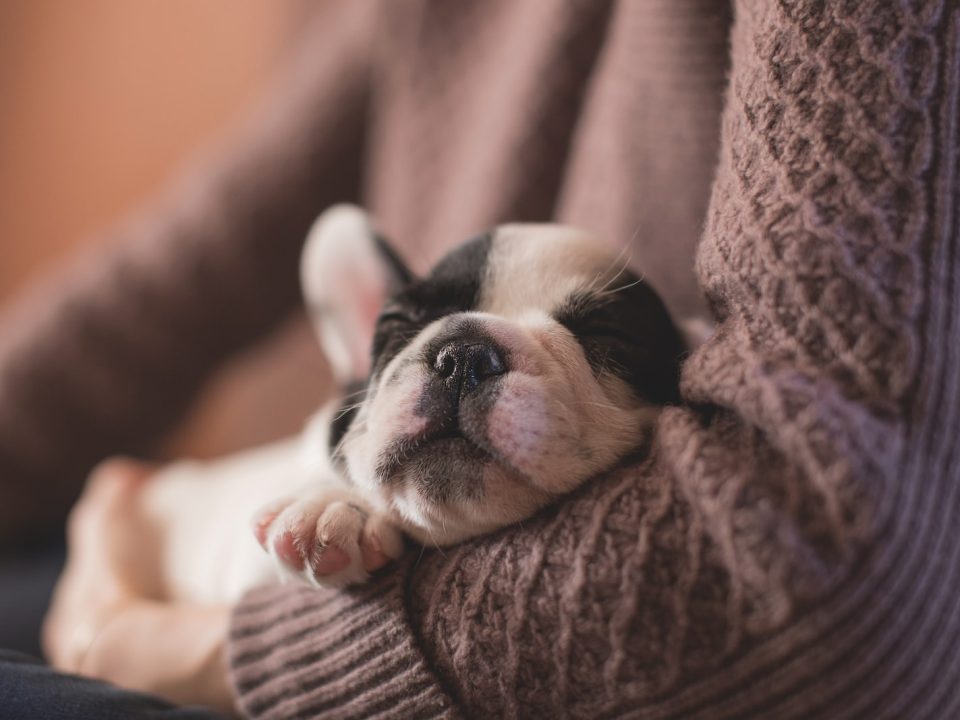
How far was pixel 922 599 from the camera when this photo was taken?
0.45m

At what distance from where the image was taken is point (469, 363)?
62cm

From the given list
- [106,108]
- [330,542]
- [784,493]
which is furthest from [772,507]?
A: [106,108]

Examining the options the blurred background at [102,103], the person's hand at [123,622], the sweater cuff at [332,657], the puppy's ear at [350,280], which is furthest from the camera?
the blurred background at [102,103]

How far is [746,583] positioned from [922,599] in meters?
0.10

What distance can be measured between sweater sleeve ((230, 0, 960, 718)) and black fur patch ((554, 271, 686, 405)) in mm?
120

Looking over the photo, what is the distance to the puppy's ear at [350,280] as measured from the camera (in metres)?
0.91

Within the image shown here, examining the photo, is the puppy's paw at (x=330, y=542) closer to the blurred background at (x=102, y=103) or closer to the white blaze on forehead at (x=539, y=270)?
the white blaze on forehead at (x=539, y=270)

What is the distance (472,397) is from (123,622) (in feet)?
1.88

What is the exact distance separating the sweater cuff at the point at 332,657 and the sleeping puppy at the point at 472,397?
29mm

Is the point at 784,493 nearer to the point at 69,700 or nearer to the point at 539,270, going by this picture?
the point at 539,270

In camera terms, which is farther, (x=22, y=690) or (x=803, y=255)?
(x=22, y=690)

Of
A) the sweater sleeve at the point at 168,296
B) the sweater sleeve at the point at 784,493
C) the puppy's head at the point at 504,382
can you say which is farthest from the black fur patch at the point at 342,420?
the sweater sleeve at the point at 168,296

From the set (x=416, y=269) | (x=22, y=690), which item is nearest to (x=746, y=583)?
(x=22, y=690)

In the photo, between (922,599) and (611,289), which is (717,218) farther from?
(922,599)
